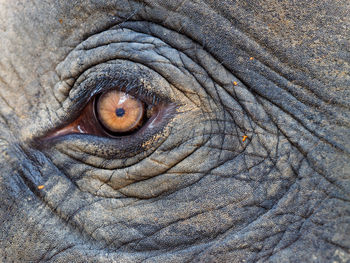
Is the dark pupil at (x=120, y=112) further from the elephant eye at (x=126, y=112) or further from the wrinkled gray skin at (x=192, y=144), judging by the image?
the wrinkled gray skin at (x=192, y=144)

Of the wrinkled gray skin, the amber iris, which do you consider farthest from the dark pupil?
the wrinkled gray skin

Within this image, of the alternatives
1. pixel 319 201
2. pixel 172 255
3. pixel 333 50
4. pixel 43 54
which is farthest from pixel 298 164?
pixel 43 54

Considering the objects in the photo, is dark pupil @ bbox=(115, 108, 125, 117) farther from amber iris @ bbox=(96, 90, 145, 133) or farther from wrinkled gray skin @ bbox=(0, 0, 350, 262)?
wrinkled gray skin @ bbox=(0, 0, 350, 262)

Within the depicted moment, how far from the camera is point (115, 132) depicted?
2650 millimetres

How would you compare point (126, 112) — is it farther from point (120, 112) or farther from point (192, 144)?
point (192, 144)

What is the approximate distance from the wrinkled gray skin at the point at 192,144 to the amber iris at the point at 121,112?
0.08 m

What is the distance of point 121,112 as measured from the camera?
2643 millimetres

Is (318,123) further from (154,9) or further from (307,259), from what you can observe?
(154,9)

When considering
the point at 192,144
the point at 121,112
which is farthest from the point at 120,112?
the point at 192,144

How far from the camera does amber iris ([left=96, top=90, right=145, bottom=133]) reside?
2625 mm

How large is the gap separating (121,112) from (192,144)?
48 cm

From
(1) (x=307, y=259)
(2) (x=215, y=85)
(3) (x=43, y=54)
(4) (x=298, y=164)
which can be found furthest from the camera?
(3) (x=43, y=54)

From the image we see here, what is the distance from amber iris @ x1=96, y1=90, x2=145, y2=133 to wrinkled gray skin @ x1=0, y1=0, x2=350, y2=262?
0.26 feet

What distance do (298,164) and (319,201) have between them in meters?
0.23
